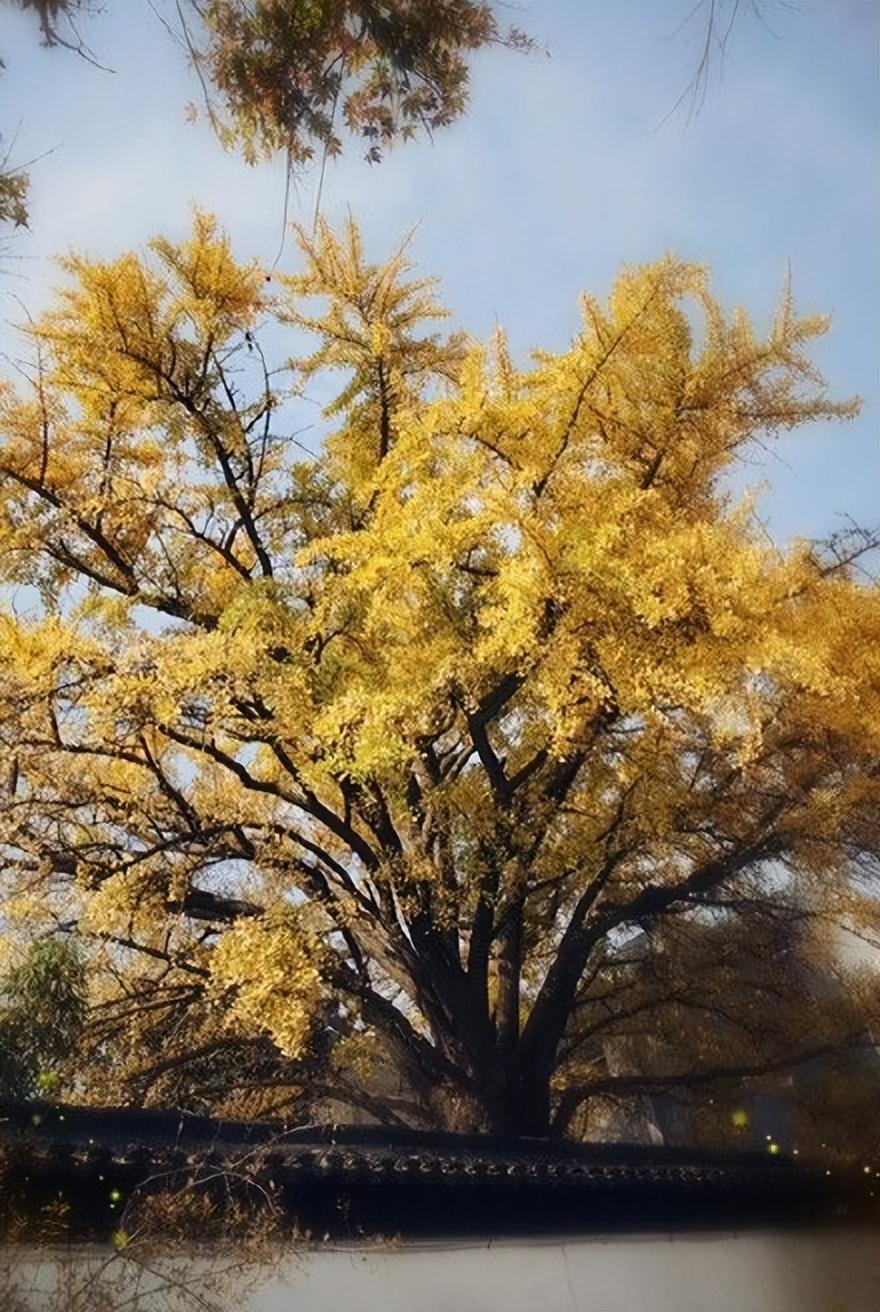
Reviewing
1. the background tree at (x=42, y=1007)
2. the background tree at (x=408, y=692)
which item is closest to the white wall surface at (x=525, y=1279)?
the background tree at (x=408, y=692)

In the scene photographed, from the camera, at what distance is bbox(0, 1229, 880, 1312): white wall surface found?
1.83m

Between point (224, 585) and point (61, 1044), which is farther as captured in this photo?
point (224, 585)

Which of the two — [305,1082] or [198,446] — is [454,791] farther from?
[198,446]

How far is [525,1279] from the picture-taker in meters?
2.26

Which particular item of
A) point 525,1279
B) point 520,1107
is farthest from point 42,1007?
point 525,1279

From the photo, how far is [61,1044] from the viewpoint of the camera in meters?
5.62

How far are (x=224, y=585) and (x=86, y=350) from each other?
1.95m

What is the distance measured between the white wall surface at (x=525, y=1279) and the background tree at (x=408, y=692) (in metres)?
2.08

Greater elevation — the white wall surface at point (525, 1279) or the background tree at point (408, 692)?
→ the background tree at point (408, 692)

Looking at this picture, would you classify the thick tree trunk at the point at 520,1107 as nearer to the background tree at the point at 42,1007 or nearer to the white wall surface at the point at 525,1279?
the white wall surface at the point at 525,1279

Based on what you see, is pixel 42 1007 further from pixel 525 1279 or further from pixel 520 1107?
pixel 525 1279

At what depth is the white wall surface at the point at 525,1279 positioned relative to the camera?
1833mm

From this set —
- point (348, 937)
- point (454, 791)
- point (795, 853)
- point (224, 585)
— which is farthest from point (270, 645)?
point (795, 853)

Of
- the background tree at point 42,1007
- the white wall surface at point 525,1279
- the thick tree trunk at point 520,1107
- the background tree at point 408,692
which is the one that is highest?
the background tree at point 408,692
